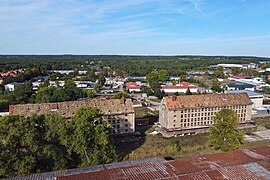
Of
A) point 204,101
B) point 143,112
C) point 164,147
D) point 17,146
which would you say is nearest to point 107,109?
point 164,147

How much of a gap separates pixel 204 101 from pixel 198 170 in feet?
89.1

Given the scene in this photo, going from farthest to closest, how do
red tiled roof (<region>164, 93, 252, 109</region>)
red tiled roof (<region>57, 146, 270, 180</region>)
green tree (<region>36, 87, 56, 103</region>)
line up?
green tree (<region>36, 87, 56, 103</region>) < red tiled roof (<region>164, 93, 252, 109</region>) < red tiled roof (<region>57, 146, 270, 180</region>)

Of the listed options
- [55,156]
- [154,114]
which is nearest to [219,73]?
[154,114]

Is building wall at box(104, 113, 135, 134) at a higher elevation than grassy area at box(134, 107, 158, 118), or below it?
higher

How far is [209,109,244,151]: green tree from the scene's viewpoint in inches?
1224

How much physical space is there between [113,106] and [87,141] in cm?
1422

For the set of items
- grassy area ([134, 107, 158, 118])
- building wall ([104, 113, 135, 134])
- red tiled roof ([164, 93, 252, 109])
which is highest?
red tiled roof ([164, 93, 252, 109])

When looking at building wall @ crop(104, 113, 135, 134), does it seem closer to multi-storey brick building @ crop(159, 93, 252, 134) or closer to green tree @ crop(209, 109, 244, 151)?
multi-storey brick building @ crop(159, 93, 252, 134)

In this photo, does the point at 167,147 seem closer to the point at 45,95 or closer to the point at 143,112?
the point at 143,112

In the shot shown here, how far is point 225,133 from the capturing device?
31.8 m

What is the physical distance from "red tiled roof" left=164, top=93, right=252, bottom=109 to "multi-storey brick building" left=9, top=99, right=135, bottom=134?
729 cm

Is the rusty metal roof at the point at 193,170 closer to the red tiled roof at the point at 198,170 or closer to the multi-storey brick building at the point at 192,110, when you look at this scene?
the red tiled roof at the point at 198,170

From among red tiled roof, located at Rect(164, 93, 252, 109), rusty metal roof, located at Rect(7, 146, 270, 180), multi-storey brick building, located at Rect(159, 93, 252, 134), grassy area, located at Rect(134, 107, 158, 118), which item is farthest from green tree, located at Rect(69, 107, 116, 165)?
grassy area, located at Rect(134, 107, 158, 118)

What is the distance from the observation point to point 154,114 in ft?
194
